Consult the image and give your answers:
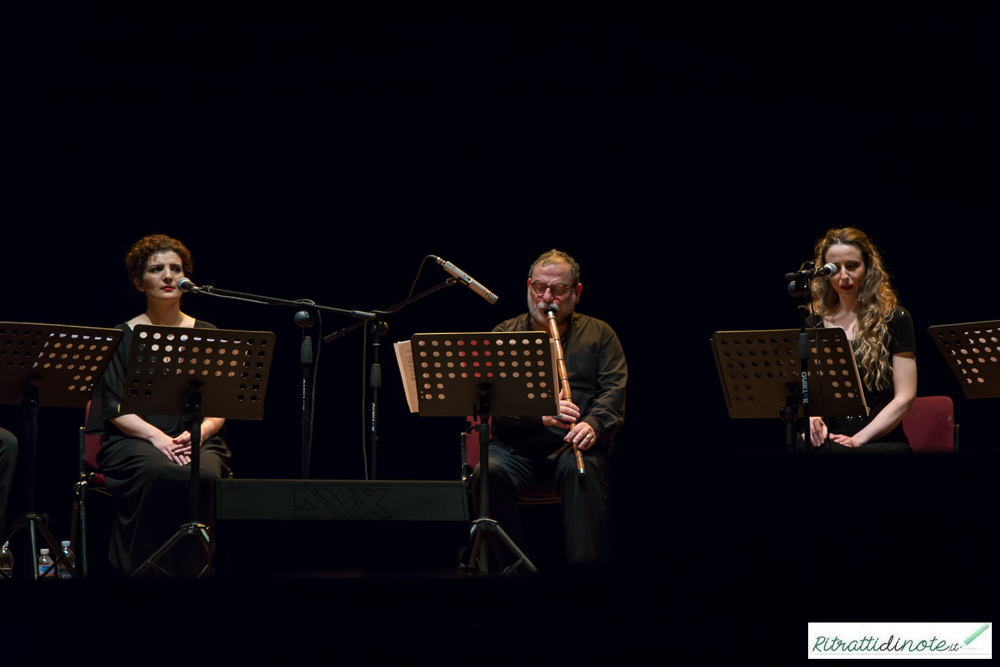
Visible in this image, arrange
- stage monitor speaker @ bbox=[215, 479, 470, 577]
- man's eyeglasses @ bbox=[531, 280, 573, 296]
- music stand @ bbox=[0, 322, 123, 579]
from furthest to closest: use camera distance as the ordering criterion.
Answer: man's eyeglasses @ bbox=[531, 280, 573, 296] < music stand @ bbox=[0, 322, 123, 579] < stage monitor speaker @ bbox=[215, 479, 470, 577]

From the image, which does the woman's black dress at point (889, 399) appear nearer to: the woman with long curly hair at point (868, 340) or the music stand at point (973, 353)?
the woman with long curly hair at point (868, 340)

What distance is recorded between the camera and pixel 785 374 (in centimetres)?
327

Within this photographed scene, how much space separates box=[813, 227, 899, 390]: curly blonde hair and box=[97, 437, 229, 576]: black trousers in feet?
8.56

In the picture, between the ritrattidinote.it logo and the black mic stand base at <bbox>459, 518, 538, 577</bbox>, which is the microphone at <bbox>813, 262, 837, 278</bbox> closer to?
the black mic stand base at <bbox>459, 518, 538, 577</bbox>

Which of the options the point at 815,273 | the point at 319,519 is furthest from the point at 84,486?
the point at 815,273

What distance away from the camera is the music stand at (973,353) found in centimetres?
311

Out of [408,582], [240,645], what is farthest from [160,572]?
[408,582]

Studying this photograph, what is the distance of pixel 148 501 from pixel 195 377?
639 mm

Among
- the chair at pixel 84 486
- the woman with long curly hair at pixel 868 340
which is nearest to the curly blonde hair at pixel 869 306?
the woman with long curly hair at pixel 868 340

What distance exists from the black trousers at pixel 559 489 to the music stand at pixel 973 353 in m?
1.30

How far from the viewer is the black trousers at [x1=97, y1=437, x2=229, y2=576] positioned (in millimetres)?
3416

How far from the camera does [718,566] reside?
1747 mm

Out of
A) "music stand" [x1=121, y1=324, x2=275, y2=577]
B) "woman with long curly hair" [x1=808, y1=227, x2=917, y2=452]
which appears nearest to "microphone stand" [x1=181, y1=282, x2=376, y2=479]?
"music stand" [x1=121, y1=324, x2=275, y2=577]

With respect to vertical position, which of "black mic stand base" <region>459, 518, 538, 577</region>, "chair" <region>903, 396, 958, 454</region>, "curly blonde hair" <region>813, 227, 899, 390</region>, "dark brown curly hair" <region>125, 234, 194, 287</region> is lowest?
"black mic stand base" <region>459, 518, 538, 577</region>
